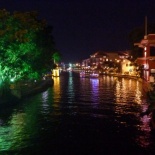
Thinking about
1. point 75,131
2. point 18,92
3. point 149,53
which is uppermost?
point 149,53

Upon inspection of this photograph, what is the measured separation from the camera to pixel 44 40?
79438mm

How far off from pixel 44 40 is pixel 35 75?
35.3 feet

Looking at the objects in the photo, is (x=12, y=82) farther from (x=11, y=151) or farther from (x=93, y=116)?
(x=11, y=151)

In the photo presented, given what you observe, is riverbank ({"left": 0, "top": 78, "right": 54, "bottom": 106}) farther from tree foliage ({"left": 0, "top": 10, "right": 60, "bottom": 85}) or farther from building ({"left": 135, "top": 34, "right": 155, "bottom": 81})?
building ({"left": 135, "top": 34, "right": 155, "bottom": 81})

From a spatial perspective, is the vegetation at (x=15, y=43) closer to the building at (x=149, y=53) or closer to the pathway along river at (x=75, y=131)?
the pathway along river at (x=75, y=131)

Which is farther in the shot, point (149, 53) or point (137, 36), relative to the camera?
point (137, 36)

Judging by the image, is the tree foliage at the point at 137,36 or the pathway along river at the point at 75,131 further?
the tree foliage at the point at 137,36

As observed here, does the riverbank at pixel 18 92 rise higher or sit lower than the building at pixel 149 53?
lower

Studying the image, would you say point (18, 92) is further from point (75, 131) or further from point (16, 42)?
point (75, 131)

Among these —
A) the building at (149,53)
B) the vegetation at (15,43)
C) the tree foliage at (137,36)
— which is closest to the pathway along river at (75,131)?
the vegetation at (15,43)

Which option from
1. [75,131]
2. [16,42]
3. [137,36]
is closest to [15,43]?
[16,42]

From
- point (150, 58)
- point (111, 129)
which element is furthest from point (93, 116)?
point (150, 58)

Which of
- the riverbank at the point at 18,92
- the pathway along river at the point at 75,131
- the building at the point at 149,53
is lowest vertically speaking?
the pathway along river at the point at 75,131

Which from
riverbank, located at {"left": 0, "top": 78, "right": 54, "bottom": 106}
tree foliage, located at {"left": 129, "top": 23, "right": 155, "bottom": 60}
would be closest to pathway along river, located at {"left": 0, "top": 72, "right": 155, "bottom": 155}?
riverbank, located at {"left": 0, "top": 78, "right": 54, "bottom": 106}
